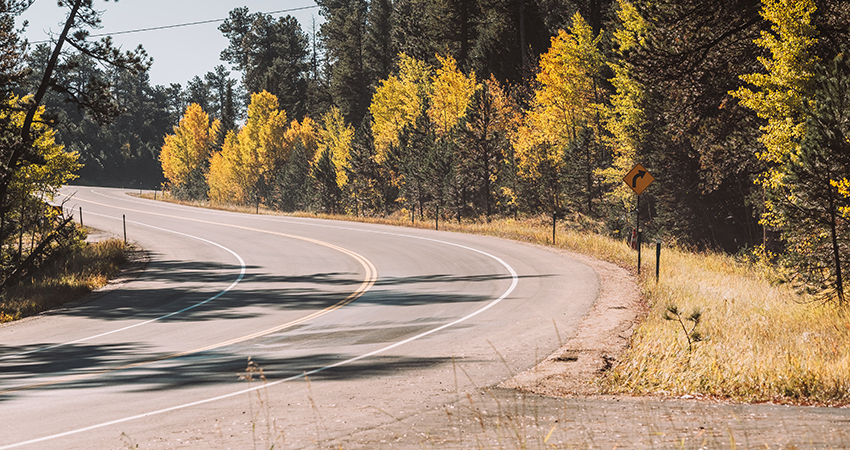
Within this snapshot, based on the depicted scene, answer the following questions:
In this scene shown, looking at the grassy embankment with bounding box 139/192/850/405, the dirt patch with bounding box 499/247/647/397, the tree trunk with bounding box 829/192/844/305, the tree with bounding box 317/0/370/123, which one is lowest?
the dirt patch with bounding box 499/247/647/397

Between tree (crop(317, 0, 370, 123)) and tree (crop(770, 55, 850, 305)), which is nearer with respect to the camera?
tree (crop(770, 55, 850, 305))

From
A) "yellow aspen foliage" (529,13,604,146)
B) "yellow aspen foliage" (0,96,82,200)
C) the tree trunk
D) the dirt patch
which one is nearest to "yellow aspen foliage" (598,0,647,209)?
"yellow aspen foliage" (529,13,604,146)

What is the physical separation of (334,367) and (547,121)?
30.7m

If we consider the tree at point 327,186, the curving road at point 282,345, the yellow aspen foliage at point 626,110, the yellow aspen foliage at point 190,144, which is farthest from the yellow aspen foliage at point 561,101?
the yellow aspen foliage at point 190,144

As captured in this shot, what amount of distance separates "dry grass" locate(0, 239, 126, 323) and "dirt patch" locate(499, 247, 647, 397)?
501 inches

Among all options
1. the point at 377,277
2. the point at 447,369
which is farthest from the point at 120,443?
the point at 377,277

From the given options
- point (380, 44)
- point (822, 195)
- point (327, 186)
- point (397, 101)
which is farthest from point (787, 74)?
point (380, 44)

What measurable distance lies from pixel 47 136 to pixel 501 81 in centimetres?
3081

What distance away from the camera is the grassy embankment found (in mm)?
7113

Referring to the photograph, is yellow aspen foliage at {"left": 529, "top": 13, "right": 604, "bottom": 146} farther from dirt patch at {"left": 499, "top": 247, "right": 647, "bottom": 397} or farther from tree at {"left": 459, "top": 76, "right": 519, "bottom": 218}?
dirt patch at {"left": 499, "top": 247, "right": 647, "bottom": 397}

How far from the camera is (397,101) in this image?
51.9 meters

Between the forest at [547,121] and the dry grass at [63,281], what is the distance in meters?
1.93

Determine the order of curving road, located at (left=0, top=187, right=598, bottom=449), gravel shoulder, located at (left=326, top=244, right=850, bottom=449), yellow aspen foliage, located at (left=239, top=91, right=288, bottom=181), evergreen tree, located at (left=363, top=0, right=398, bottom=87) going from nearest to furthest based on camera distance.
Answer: gravel shoulder, located at (left=326, top=244, right=850, bottom=449)
curving road, located at (left=0, top=187, right=598, bottom=449)
evergreen tree, located at (left=363, top=0, right=398, bottom=87)
yellow aspen foliage, located at (left=239, top=91, right=288, bottom=181)

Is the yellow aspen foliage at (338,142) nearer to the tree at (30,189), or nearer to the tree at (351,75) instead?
the tree at (351,75)
